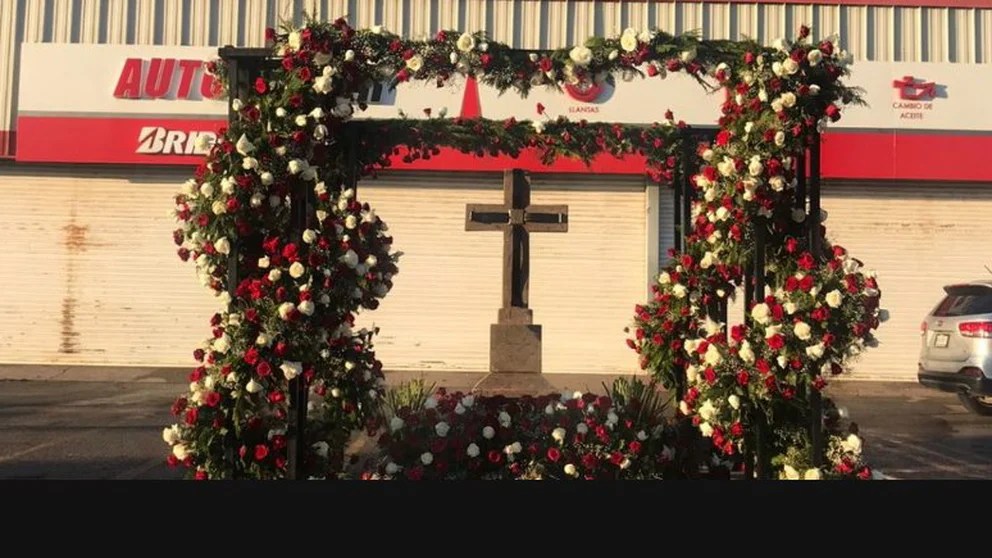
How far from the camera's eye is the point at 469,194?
1405 centimetres

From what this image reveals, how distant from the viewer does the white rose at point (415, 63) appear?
15.2ft

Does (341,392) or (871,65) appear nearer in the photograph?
(341,392)

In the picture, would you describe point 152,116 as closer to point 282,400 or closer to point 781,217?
point 282,400

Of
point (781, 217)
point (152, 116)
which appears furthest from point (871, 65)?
point (152, 116)

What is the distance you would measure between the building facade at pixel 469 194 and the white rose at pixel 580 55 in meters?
8.78

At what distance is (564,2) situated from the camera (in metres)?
13.8

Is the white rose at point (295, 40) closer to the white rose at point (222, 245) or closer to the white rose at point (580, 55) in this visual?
the white rose at point (222, 245)

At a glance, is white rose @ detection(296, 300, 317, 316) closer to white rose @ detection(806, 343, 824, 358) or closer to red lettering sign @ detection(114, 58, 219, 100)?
white rose @ detection(806, 343, 824, 358)

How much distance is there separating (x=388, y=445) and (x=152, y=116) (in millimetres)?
10161

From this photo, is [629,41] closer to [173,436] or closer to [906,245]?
[173,436]

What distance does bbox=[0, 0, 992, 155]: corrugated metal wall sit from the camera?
13719 mm

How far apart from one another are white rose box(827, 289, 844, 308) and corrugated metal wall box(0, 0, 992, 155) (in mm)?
10265

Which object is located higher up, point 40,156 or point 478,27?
point 478,27

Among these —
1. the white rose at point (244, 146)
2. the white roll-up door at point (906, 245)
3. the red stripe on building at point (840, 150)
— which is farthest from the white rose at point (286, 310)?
the white roll-up door at point (906, 245)
